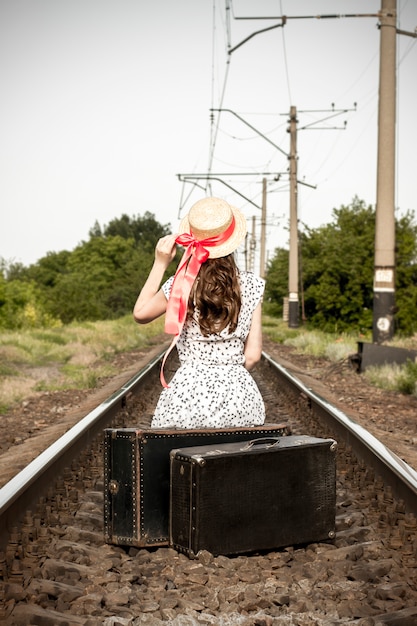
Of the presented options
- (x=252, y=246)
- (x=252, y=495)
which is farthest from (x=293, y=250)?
(x=252, y=246)

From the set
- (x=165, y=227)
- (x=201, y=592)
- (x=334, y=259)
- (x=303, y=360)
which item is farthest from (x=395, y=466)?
(x=165, y=227)

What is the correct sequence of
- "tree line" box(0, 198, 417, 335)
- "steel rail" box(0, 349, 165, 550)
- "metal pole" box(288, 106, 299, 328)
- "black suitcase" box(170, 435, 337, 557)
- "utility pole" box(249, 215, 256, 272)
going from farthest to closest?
"utility pole" box(249, 215, 256, 272)
"tree line" box(0, 198, 417, 335)
"metal pole" box(288, 106, 299, 328)
"steel rail" box(0, 349, 165, 550)
"black suitcase" box(170, 435, 337, 557)

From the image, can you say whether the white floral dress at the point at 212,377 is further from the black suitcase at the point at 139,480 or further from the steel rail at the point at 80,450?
the steel rail at the point at 80,450

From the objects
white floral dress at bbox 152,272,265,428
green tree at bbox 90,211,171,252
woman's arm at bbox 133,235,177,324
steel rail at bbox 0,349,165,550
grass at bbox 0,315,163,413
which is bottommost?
grass at bbox 0,315,163,413

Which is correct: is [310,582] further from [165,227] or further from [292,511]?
[165,227]

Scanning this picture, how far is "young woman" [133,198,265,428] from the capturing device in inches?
150

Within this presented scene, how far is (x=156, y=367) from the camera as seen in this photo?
1284cm

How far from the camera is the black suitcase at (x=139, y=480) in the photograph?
3.76 m

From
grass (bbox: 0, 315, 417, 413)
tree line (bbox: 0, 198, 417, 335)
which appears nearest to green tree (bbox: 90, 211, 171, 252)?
tree line (bbox: 0, 198, 417, 335)

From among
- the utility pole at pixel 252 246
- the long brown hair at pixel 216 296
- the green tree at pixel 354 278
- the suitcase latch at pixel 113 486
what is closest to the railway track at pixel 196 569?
the suitcase latch at pixel 113 486

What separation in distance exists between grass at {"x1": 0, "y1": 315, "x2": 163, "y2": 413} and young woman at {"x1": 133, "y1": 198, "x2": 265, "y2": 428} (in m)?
5.76

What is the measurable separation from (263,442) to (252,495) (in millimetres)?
307

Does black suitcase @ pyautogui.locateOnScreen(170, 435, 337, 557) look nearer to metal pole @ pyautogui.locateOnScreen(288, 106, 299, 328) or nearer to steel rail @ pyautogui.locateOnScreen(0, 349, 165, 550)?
steel rail @ pyautogui.locateOnScreen(0, 349, 165, 550)

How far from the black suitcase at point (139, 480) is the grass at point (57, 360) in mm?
5774
